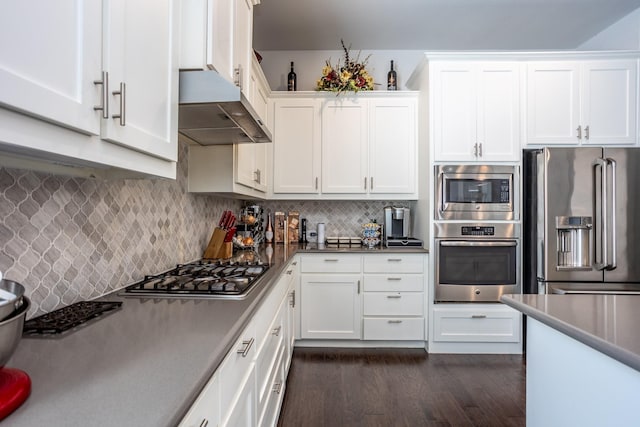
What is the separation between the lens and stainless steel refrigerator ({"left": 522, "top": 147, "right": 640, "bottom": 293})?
2629mm

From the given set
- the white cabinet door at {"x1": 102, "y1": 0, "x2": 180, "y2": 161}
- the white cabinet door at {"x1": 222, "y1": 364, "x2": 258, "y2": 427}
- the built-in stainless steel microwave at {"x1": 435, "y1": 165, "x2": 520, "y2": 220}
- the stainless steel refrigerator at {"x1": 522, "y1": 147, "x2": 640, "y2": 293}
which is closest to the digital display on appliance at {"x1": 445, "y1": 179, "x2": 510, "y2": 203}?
the built-in stainless steel microwave at {"x1": 435, "y1": 165, "x2": 520, "y2": 220}

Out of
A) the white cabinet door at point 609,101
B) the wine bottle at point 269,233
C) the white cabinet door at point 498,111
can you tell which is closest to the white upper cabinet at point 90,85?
the wine bottle at point 269,233

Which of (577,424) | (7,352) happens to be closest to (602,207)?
(577,424)

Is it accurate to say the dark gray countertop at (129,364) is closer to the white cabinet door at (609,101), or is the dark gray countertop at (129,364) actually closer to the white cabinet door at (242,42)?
the white cabinet door at (242,42)

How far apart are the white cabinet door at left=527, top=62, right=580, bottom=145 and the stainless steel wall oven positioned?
0.82 metres

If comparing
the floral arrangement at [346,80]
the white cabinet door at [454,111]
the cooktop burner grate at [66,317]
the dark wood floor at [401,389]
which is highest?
the floral arrangement at [346,80]

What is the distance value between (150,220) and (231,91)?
83 cm

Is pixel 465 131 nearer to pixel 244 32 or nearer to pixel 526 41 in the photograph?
pixel 526 41

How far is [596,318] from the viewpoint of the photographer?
1025 mm

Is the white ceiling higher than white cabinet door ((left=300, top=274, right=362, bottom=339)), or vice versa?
the white ceiling

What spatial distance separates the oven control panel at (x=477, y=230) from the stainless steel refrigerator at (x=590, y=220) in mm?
355

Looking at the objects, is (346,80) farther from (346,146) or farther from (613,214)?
(613,214)

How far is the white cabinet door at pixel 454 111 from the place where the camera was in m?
2.93

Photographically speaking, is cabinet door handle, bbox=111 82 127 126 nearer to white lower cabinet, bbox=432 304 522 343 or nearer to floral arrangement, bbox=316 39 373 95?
floral arrangement, bbox=316 39 373 95
